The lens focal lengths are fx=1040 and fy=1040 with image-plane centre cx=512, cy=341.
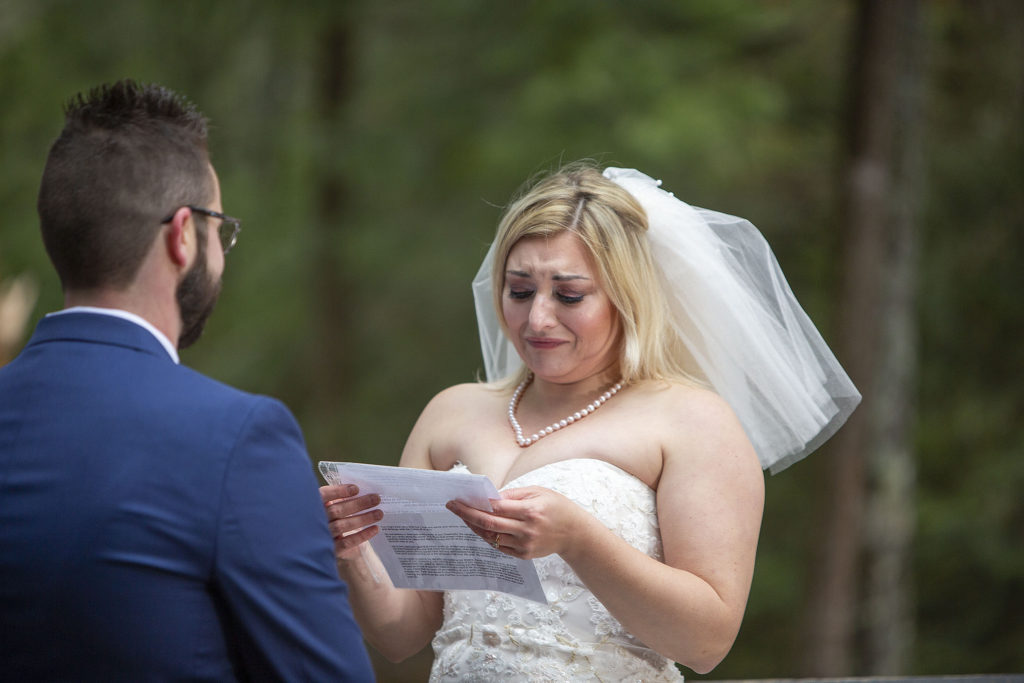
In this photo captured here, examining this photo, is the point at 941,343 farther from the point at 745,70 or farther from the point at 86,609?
the point at 86,609

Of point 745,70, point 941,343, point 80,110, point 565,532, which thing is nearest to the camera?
point 80,110

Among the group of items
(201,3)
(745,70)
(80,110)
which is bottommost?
(80,110)

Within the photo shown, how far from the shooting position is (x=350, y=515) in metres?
2.59

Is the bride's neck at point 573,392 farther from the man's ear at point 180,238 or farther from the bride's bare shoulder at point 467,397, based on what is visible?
the man's ear at point 180,238

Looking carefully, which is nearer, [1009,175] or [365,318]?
[1009,175]

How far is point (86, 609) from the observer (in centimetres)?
169

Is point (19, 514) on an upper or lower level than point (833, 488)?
upper

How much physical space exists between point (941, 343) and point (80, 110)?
29.5 ft

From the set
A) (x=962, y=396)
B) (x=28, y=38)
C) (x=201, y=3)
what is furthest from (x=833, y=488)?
(x=28, y=38)

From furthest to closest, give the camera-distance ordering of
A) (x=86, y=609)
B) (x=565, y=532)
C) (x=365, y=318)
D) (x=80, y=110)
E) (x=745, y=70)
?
(x=365, y=318), (x=745, y=70), (x=565, y=532), (x=80, y=110), (x=86, y=609)

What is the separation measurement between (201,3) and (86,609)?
821 centimetres

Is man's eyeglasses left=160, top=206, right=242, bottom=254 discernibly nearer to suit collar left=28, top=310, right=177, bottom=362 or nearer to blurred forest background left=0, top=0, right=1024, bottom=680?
suit collar left=28, top=310, right=177, bottom=362

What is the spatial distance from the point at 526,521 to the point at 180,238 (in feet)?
3.14

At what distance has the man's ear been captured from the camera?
1881 millimetres
